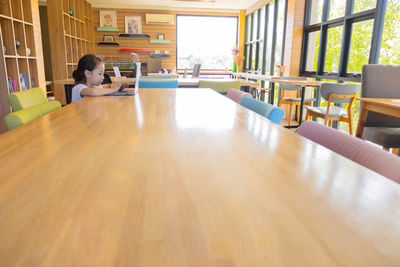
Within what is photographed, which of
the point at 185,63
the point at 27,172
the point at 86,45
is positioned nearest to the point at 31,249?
the point at 27,172

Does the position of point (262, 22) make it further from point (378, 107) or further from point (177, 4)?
point (378, 107)

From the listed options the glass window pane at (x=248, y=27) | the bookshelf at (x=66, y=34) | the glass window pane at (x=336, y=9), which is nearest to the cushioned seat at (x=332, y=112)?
the glass window pane at (x=336, y=9)

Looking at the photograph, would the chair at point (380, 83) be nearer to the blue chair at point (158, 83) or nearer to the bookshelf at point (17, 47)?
the blue chair at point (158, 83)

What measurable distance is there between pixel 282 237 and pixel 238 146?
1.47 ft

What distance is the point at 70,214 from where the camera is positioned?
1.49 ft

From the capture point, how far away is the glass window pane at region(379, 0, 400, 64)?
322cm

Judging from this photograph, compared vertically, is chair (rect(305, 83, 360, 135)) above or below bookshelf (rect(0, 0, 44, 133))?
below

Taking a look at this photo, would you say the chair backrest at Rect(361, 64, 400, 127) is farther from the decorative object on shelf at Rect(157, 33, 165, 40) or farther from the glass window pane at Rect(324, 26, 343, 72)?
the decorative object on shelf at Rect(157, 33, 165, 40)

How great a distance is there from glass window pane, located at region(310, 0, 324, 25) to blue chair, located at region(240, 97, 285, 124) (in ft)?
13.8

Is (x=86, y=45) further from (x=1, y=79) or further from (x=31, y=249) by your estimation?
(x=31, y=249)

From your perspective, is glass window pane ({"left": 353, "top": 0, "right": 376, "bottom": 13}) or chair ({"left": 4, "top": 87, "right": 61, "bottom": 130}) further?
glass window pane ({"left": 353, "top": 0, "right": 376, "bottom": 13})

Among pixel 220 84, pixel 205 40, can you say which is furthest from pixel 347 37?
pixel 205 40

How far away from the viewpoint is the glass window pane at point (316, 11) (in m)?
4.94

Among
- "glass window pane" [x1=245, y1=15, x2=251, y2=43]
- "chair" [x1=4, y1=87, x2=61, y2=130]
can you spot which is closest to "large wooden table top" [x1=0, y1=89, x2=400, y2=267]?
"chair" [x1=4, y1=87, x2=61, y2=130]
